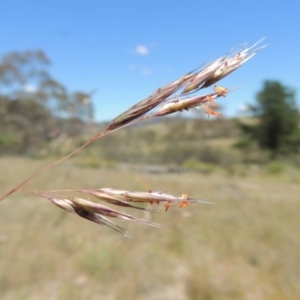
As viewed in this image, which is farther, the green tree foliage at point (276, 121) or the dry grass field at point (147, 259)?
the green tree foliage at point (276, 121)

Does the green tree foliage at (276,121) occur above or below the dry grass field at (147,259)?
above

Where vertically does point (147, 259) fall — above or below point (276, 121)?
below

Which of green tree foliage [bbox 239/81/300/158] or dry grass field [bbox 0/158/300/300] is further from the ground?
green tree foliage [bbox 239/81/300/158]

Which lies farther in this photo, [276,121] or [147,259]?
[276,121]

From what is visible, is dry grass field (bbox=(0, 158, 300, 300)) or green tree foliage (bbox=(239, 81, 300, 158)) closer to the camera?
dry grass field (bbox=(0, 158, 300, 300))

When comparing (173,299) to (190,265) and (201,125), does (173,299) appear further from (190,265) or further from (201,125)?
(201,125)

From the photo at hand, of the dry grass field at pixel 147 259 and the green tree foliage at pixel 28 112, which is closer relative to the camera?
the dry grass field at pixel 147 259

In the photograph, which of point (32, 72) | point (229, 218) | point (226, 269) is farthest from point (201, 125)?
point (226, 269)

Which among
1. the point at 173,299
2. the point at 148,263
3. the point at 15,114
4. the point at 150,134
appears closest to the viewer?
the point at 173,299
